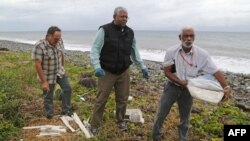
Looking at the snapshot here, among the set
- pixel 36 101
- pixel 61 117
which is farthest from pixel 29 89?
pixel 61 117

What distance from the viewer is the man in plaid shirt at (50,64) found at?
6.34 metres

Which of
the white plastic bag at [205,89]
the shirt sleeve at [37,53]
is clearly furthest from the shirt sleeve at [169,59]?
the shirt sleeve at [37,53]

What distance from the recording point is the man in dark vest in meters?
5.79

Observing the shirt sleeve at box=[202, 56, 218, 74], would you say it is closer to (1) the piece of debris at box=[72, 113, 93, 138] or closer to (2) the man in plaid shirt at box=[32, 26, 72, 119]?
(1) the piece of debris at box=[72, 113, 93, 138]

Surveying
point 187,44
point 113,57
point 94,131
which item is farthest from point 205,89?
point 94,131

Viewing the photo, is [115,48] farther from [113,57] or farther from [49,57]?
[49,57]

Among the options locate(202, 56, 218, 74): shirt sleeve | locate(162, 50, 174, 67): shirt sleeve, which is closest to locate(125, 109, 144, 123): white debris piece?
locate(162, 50, 174, 67): shirt sleeve

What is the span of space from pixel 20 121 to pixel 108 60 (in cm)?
209

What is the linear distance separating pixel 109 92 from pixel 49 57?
131 centimetres

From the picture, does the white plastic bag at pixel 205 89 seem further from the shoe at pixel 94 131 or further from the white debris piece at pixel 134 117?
the white debris piece at pixel 134 117

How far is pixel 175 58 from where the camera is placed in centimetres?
531

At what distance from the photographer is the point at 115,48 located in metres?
5.92

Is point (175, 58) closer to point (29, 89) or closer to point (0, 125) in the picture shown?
point (0, 125)

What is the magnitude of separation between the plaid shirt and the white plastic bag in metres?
2.62
